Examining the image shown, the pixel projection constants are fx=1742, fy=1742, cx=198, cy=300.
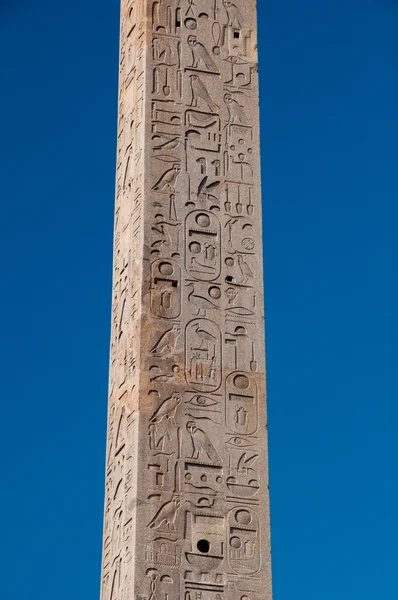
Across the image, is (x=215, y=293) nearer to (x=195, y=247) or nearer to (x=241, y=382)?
(x=195, y=247)

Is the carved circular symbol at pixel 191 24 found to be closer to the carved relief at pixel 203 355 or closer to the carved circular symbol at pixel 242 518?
the carved relief at pixel 203 355

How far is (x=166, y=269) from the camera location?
36.0 feet

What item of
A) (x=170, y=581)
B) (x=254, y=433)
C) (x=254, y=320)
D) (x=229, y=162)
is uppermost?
(x=229, y=162)

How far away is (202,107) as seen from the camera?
11.6 metres

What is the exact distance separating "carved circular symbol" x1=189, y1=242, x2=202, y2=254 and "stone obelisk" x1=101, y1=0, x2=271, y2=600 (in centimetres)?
2

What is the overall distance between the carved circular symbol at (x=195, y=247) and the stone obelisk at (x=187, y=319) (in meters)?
0.02

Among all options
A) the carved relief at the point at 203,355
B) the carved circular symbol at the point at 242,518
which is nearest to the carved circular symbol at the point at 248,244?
the carved relief at the point at 203,355

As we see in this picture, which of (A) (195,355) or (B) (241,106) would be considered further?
(B) (241,106)

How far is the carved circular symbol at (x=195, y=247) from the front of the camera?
11.1 metres

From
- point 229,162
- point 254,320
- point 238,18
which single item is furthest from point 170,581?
point 238,18

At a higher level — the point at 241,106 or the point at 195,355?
Result: the point at 241,106

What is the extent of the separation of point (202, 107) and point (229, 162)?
0.42 m

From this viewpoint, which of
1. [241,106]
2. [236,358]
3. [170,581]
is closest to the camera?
[170,581]

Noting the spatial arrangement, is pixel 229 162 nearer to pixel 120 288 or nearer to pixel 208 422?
pixel 120 288
